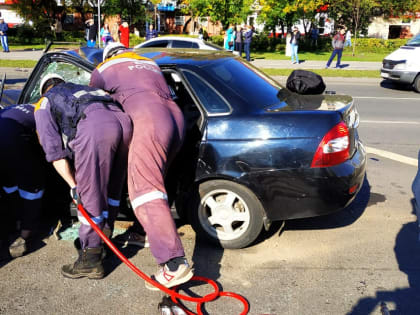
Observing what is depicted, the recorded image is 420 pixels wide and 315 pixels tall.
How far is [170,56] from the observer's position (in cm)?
424

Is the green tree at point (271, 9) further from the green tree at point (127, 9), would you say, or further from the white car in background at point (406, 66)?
the green tree at point (127, 9)

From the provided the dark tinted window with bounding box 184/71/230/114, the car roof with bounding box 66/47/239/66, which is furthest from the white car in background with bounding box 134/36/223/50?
the dark tinted window with bounding box 184/71/230/114

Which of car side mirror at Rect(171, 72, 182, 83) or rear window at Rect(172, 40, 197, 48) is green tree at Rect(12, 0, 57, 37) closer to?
rear window at Rect(172, 40, 197, 48)

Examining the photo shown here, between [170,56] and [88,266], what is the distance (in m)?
2.06

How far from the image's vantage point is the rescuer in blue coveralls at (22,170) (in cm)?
358

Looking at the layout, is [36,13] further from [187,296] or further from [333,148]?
[187,296]

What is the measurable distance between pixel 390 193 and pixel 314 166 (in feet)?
7.00

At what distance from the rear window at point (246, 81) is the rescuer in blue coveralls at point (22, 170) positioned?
62.5 inches

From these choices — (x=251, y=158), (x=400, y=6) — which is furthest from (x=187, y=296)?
(x=400, y=6)

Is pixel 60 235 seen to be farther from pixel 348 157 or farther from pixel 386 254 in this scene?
pixel 386 254

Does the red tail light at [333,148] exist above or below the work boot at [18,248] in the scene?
above

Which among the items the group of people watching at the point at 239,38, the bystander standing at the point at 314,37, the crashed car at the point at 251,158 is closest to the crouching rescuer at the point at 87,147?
the crashed car at the point at 251,158

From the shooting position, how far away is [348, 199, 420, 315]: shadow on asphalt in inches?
119

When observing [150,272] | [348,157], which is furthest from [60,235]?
[348,157]
